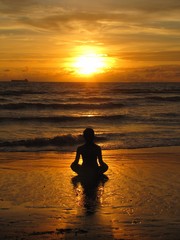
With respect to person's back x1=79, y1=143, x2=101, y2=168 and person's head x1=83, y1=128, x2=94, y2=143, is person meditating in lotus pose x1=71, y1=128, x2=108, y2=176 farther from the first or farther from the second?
person's head x1=83, y1=128, x2=94, y2=143

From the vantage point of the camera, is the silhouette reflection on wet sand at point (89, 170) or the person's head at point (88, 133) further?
the person's head at point (88, 133)

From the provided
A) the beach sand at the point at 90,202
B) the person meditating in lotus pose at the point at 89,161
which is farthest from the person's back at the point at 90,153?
the beach sand at the point at 90,202

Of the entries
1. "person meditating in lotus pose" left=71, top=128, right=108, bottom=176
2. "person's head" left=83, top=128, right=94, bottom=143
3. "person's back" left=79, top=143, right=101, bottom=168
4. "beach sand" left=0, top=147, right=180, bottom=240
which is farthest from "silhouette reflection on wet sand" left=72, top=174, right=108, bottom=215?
"person's head" left=83, top=128, right=94, bottom=143

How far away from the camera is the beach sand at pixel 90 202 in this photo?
203 inches

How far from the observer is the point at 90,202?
6.73m

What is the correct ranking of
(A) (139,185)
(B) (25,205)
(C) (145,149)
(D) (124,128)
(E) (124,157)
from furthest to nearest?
(D) (124,128) → (C) (145,149) → (E) (124,157) → (A) (139,185) → (B) (25,205)

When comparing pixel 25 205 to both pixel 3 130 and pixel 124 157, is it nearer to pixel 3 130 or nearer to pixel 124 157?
pixel 124 157

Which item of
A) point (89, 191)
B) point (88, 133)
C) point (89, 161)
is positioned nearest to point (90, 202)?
point (89, 191)

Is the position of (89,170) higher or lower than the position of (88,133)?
lower

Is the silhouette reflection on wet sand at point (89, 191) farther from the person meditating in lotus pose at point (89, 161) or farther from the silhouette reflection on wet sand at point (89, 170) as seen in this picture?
the person meditating in lotus pose at point (89, 161)

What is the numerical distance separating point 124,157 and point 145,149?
2065 mm

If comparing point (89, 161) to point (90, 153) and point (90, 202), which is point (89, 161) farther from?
point (90, 202)

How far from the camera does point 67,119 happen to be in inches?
1031

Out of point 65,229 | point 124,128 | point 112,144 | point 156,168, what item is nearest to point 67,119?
point 124,128
